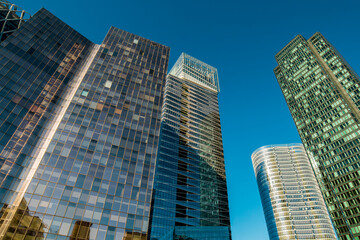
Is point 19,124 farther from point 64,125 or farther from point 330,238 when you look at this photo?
point 330,238

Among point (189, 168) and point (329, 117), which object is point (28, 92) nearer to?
point (189, 168)

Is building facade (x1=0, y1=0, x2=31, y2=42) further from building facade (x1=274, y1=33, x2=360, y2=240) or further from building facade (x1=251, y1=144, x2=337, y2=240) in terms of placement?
building facade (x1=251, y1=144, x2=337, y2=240)

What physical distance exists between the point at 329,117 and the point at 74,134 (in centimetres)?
11754

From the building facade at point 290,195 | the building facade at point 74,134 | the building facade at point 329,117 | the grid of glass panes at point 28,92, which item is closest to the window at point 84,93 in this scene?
the building facade at point 74,134

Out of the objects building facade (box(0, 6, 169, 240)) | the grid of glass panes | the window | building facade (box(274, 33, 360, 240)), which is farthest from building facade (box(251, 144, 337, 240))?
the grid of glass panes

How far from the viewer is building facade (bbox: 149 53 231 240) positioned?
293ft

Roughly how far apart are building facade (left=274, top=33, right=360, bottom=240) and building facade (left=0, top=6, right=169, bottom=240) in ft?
292

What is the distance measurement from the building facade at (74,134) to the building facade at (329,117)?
8907 cm

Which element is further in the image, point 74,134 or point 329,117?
point 329,117

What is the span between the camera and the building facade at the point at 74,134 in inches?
1630

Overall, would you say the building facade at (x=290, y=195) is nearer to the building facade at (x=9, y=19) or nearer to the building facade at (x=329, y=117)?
the building facade at (x=329, y=117)

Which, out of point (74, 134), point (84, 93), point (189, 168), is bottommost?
point (74, 134)

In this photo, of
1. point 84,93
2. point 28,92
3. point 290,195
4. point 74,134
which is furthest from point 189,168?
point 290,195

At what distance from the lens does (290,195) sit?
166m
